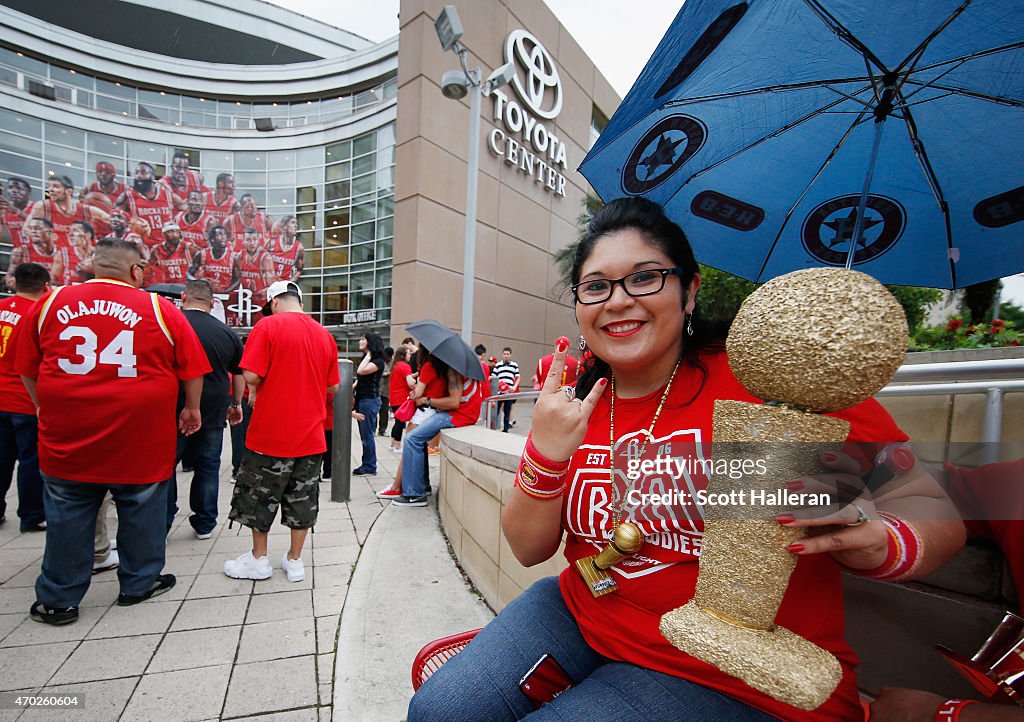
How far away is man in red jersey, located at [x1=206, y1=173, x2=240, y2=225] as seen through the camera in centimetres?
2478

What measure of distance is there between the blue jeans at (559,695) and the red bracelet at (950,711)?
0.26 metres

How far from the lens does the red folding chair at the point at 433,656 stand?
1347 mm

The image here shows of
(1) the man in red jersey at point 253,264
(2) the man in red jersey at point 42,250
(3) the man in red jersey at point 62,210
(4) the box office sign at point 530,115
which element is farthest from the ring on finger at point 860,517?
(3) the man in red jersey at point 62,210

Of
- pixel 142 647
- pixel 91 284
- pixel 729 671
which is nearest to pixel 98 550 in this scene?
pixel 142 647

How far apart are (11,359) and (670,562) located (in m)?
4.93

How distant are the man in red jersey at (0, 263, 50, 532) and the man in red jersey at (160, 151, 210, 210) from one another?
85.4ft

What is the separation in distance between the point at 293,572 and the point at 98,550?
1311mm

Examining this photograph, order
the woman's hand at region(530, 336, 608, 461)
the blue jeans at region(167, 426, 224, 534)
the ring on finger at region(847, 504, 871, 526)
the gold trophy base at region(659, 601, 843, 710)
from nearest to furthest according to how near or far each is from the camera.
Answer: the gold trophy base at region(659, 601, 843, 710) < the ring on finger at region(847, 504, 871, 526) < the woman's hand at region(530, 336, 608, 461) < the blue jeans at region(167, 426, 224, 534)

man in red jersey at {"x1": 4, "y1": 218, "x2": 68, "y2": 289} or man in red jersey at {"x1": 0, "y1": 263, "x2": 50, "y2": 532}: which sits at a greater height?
man in red jersey at {"x1": 4, "y1": 218, "x2": 68, "y2": 289}

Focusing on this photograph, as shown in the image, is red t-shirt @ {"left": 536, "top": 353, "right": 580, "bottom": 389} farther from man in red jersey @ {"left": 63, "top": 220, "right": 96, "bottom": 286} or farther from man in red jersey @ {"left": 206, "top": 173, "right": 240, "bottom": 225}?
man in red jersey @ {"left": 63, "top": 220, "right": 96, "bottom": 286}

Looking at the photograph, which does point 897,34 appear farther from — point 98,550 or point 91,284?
point 98,550

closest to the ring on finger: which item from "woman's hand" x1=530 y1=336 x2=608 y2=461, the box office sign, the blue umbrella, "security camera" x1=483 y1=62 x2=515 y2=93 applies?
"woman's hand" x1=530 y1=336 x2=608 y2=461

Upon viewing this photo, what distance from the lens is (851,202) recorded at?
1663mm

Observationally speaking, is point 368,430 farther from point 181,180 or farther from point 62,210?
point 62,210
